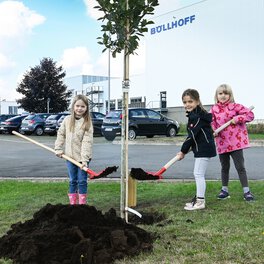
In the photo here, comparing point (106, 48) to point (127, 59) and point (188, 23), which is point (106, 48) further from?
point (188, 23)

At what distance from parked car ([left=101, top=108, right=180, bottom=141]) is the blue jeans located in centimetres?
1598

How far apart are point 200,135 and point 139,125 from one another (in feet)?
57.4

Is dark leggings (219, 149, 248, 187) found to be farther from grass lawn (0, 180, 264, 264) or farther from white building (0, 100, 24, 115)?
white building (0, 100, 24, 115)

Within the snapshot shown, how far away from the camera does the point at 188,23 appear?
46.6m

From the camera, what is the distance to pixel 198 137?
20.2 feet

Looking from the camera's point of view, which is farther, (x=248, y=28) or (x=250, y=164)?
(x=248, y=28)

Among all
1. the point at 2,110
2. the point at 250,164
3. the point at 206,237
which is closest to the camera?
the point at 206,237

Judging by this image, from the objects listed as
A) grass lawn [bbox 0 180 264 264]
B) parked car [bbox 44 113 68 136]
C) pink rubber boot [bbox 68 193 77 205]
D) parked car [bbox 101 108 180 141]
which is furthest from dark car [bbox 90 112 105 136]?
pink rubber boot [bbox 68 193 77 205]

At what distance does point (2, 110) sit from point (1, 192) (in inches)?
3397

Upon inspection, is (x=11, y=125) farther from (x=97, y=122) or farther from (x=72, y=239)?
(x=72, y=239)

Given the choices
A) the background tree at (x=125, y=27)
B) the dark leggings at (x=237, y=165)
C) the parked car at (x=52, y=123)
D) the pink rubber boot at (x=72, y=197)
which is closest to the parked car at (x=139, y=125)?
the parked car at (x=52, y=123)

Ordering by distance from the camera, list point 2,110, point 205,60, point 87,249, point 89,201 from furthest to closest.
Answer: point 2,110 → point 205,60 → point 89,201 → point 87,249

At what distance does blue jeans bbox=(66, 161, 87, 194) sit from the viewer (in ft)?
19.9

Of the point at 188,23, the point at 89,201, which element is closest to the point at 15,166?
the point at 89,201
